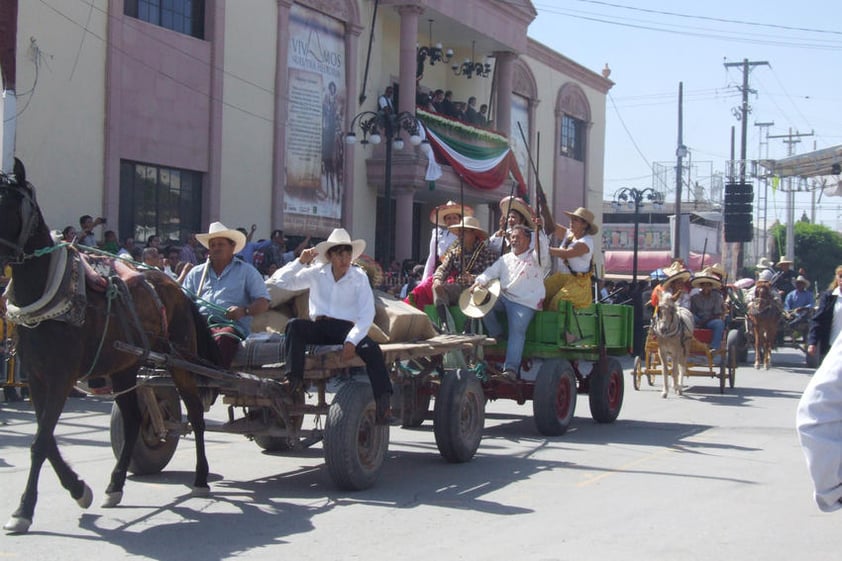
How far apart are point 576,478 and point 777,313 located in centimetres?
1676

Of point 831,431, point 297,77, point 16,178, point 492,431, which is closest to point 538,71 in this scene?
point 297,77

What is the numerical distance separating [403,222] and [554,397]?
17025 millimetres

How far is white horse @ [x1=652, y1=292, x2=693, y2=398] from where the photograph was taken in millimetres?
17344

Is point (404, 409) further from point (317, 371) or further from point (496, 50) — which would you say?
point (496, 50)

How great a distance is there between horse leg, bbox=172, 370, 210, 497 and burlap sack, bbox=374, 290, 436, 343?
188cm

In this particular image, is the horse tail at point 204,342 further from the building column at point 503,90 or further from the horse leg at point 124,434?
the building column at point 503,90

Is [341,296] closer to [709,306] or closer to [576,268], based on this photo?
[576,268]

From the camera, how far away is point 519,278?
12.0m

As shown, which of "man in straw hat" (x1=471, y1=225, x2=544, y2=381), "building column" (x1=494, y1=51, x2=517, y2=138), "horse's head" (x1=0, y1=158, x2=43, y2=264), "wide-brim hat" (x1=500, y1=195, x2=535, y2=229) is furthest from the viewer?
"building column" (x1=494, y1=51, x2=517, y2=138)

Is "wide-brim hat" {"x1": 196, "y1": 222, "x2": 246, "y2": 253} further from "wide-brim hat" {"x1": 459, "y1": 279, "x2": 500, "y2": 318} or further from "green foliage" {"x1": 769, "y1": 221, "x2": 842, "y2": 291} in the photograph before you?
"green foliage" {"x1": 769, "y1": 221, "x2": 842, "y2": 291}

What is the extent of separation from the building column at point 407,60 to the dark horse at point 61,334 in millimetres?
20427

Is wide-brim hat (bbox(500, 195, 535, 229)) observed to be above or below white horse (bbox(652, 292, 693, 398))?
above

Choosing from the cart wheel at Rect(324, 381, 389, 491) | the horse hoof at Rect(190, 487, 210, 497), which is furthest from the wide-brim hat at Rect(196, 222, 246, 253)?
the horse hoof at Rect(190, 487, 210, 497)

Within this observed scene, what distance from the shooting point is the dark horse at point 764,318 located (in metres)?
24.6
